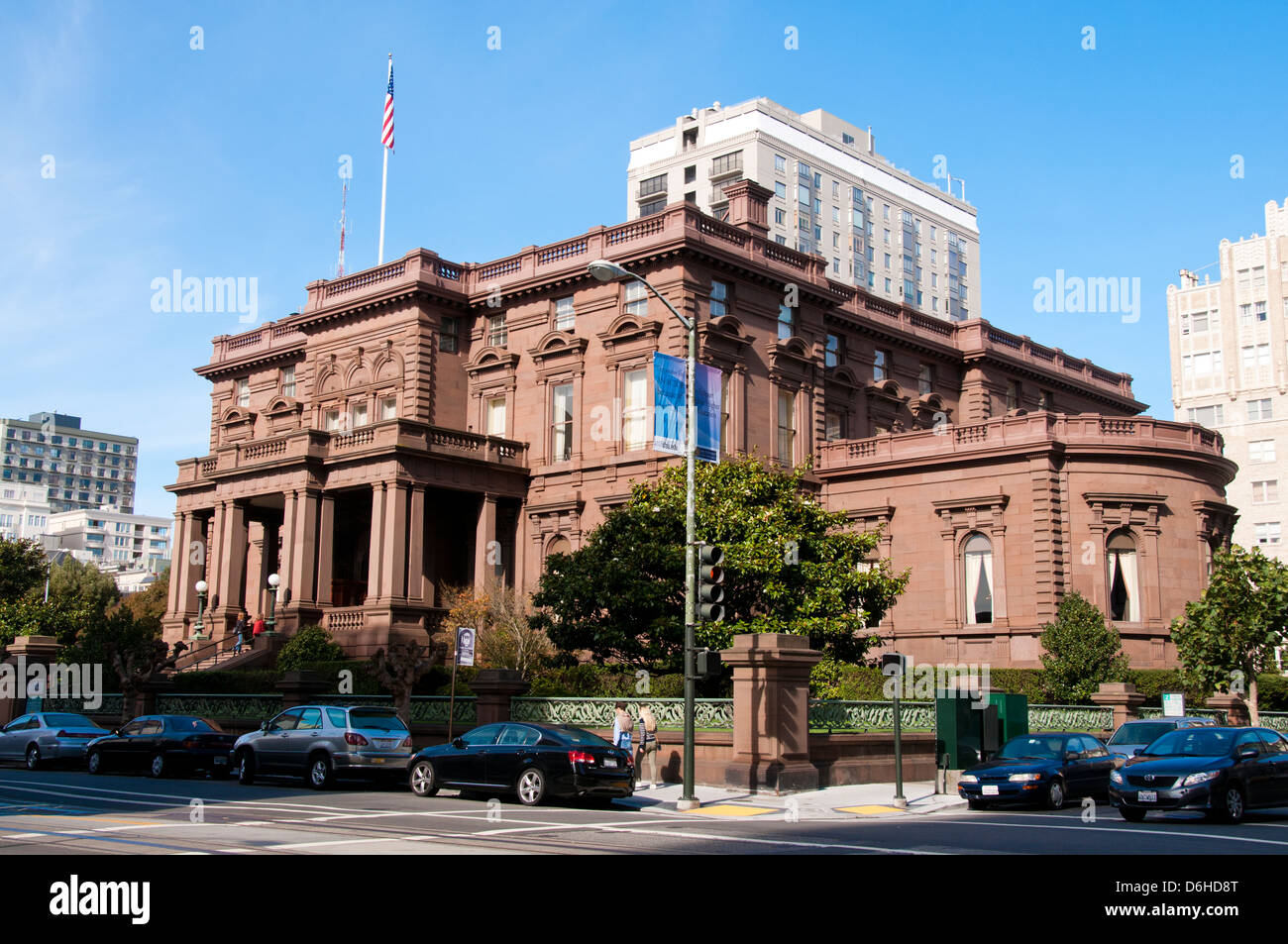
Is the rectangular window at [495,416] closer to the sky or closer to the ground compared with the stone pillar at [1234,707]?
closer to the sky

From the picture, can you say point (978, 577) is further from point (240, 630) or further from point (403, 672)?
point (240, 630)

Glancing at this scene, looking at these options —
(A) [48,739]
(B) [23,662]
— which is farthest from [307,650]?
(B) [23,662]

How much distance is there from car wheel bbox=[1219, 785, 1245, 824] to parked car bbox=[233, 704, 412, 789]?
14.4 m

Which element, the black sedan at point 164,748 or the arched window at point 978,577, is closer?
the black sedan at point 164,748

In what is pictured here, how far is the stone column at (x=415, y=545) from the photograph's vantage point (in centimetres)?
4103

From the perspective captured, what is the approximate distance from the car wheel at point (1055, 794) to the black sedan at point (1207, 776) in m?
2.04

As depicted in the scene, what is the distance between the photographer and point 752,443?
147 ft

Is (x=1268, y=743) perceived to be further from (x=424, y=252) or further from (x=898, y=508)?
(x=424, y=252)

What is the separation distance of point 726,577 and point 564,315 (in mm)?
17451

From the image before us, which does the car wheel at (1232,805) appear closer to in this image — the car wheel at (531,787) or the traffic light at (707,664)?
the traffic light at (707,664)

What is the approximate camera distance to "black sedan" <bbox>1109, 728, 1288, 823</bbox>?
63.5 ft

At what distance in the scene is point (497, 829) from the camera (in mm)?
16219

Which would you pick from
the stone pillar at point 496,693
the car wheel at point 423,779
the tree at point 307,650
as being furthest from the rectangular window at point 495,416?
the car wheel at point 423,779

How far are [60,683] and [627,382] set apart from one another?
2278 centimetres
